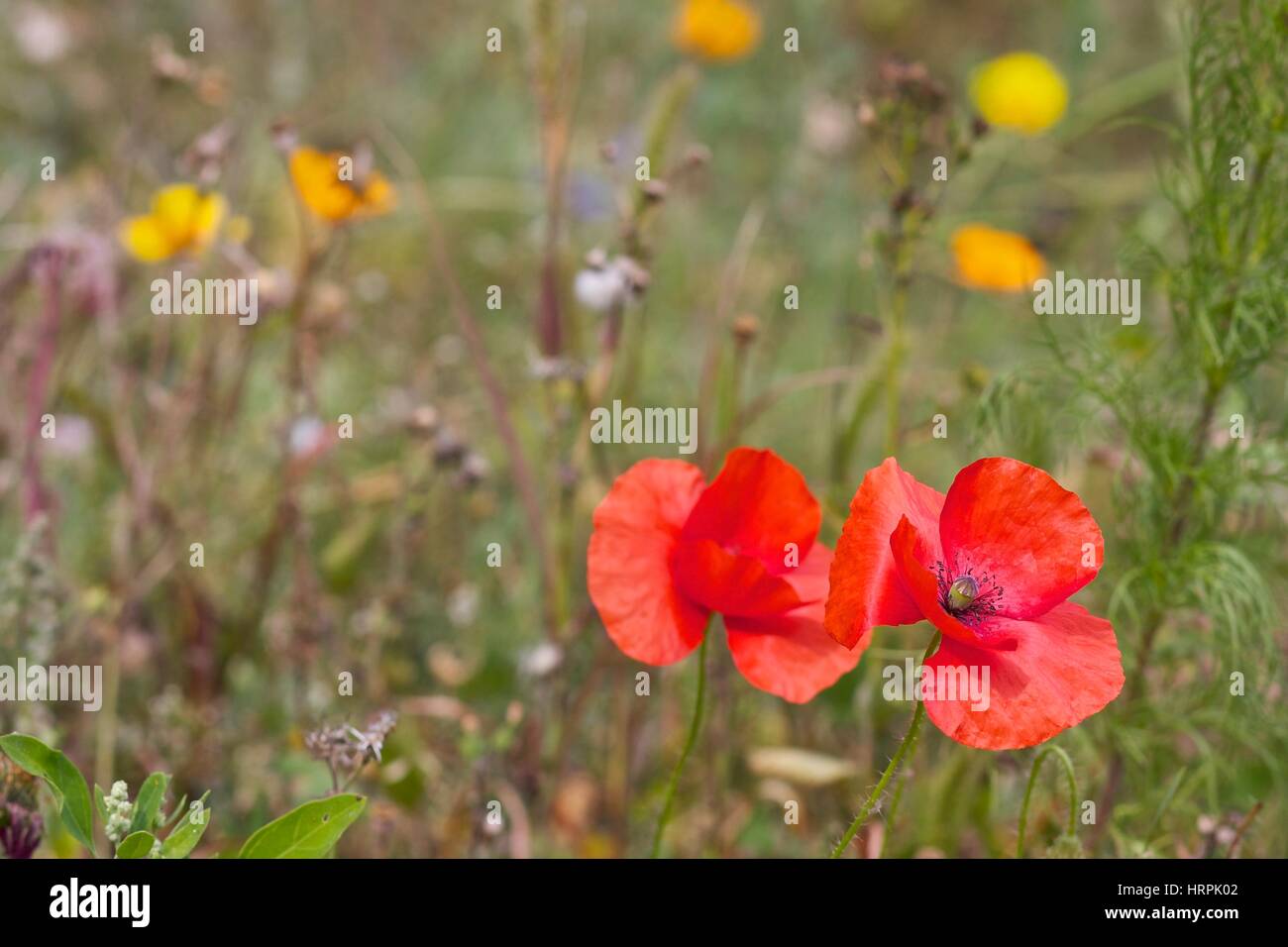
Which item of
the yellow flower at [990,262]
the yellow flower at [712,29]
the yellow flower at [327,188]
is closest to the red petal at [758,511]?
the yellow flower at [327,188]

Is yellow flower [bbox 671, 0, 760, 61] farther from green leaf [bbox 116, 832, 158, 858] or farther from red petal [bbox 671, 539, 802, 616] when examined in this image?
green leaf [bbox 116, 832, 158, 858]

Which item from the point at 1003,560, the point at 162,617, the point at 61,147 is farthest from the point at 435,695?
the point at 61,147

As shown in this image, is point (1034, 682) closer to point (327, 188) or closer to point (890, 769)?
point (890, 769)

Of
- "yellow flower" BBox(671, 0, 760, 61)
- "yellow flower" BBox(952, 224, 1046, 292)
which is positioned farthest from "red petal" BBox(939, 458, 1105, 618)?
"yellow flower" BBox(671, 0, 760, 61)

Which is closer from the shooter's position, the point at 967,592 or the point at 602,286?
the point at 967,592

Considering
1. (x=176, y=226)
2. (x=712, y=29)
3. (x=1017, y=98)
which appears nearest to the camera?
(x=176, y=226)

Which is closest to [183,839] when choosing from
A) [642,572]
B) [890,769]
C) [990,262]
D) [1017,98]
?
[642,572]
